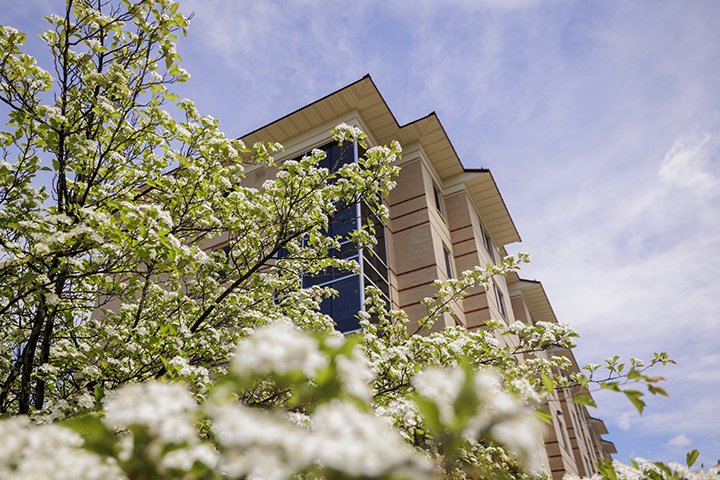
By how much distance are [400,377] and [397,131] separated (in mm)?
12382

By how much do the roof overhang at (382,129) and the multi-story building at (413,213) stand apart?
4 cm

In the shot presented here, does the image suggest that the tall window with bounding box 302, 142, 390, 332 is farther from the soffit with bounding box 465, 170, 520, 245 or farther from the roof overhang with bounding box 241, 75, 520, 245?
the soffit with bounding box 465, 170, 520, 245

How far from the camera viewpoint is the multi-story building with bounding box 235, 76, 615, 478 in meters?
13.5

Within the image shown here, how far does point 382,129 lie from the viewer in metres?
15.9

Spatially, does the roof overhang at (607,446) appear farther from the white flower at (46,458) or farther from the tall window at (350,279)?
the white flower at (46,458)

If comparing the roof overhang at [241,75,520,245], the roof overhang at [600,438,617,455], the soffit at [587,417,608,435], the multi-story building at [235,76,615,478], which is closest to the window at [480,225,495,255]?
the multi-story building at [235,76,615,478]

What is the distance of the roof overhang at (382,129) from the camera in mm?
14445

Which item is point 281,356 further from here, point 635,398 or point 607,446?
point 607,446

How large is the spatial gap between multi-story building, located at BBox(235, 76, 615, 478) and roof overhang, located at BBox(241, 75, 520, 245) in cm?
4

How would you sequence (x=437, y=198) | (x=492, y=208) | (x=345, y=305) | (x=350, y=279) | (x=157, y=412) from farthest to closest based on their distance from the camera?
1. (x=492, y=208)
2. (x=437, y=198)
3. (x=350, y=279)
4. (x=345, y=305)
5. (x=157, y=412)

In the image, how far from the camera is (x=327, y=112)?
15148 mm

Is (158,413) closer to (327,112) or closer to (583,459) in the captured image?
(327,112)

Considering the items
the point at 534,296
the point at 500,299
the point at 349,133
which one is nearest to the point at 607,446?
the point at 534,296

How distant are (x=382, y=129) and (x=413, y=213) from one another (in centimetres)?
366
